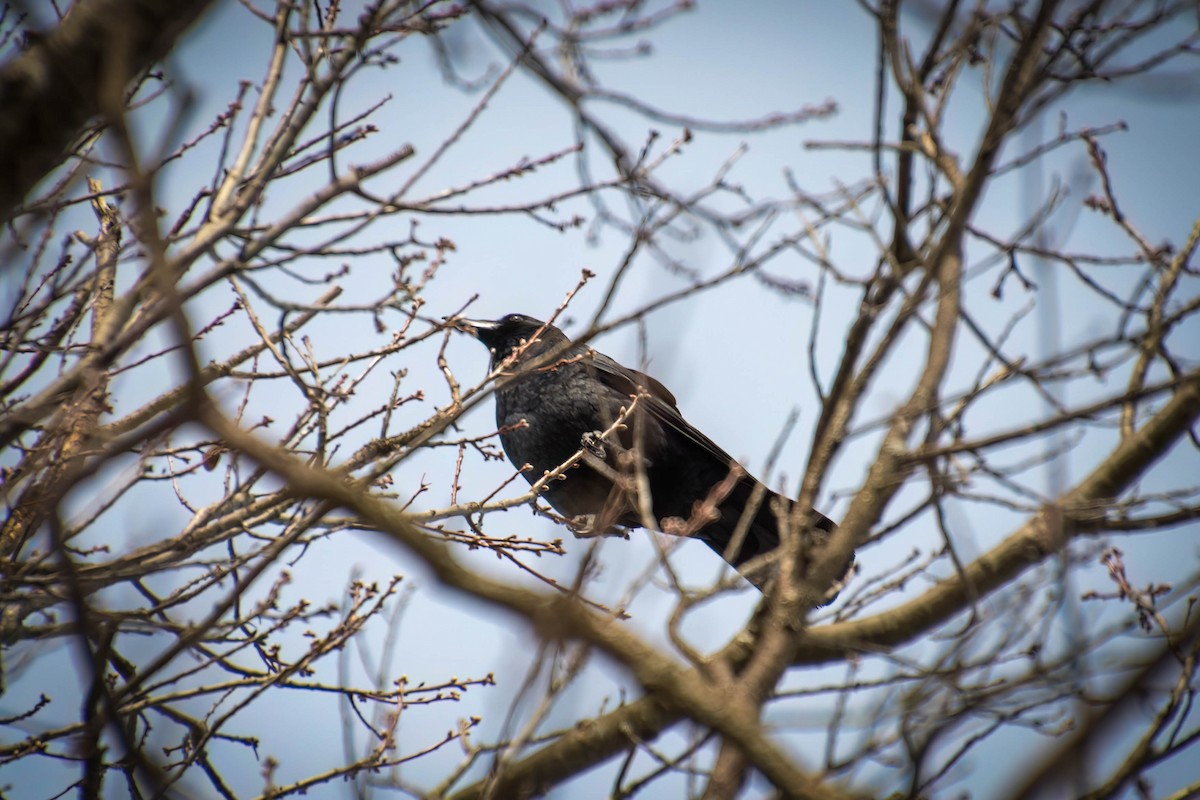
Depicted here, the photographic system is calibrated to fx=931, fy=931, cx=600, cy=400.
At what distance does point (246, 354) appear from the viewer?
11.5ft

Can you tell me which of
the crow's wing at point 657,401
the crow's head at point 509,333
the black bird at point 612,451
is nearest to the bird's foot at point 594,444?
the black bird at point 612,451

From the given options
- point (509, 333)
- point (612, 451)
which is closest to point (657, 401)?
point (612, 451)

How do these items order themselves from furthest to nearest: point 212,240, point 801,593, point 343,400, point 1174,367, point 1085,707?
point 343,400, point 1174,367, point 801,593, point 212,240, point 1085,707

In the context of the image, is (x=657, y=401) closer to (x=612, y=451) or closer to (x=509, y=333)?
(x=612, y=451)

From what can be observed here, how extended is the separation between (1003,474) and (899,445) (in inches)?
12.2

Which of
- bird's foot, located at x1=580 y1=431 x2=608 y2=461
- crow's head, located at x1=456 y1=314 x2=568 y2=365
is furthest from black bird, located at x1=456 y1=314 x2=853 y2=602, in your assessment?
crow's head, located at x1=456 y1=314 x2=568 y2=365

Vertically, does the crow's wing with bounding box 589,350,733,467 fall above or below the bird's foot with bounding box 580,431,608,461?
above

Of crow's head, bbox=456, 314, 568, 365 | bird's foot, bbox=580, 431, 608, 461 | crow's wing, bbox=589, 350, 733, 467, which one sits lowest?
bird's foot, bbox=580, 431, 608, 461

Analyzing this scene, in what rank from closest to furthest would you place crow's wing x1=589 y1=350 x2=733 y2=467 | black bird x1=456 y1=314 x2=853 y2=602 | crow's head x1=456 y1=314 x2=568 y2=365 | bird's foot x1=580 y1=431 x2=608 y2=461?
bird's foot x1=580 y1=431 x2=608 y2=461
black bird x1=456 y1=314 x2=853 y2=602
crow's wing x1=589 y1=350 x2=733 y2=467
crow's head x1=456 y1=314 x2=568 y2=365

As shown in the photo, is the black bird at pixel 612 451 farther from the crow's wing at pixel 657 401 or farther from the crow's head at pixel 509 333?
the crow's head at pixel 509 333

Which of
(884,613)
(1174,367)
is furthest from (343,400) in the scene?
(1174,367)

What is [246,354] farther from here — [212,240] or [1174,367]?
[1174,367]

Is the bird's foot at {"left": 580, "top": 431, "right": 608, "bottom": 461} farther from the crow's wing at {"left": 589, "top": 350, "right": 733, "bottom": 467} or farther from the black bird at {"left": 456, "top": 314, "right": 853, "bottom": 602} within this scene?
the crow's wing at {"left": 589, "top": 350, "right": 733, "bottom": 467}

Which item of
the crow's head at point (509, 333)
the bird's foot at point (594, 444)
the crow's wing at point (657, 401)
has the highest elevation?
the crow's head at point (509, 333)
